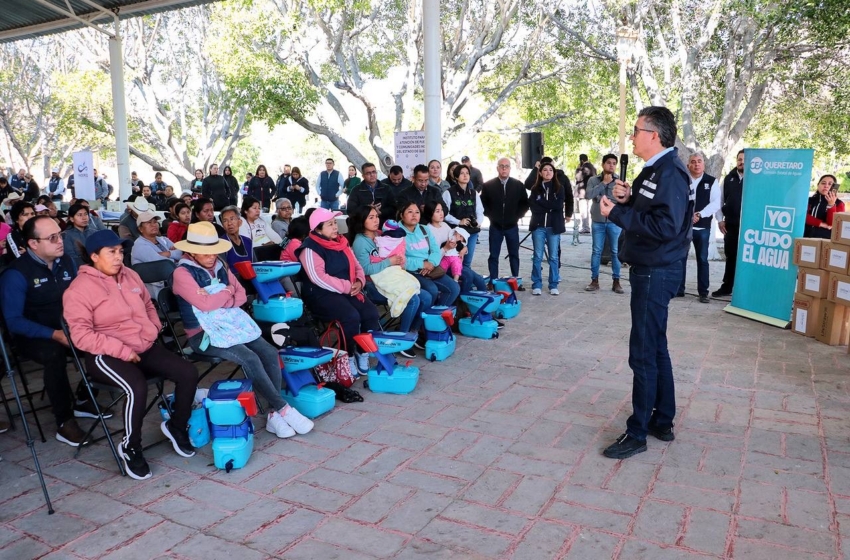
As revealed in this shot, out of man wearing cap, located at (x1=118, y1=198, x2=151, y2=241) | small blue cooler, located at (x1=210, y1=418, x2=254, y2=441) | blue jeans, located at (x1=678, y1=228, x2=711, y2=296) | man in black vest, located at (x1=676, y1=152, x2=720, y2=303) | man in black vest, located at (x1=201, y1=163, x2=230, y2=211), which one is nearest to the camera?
small blue cooler, located at (x1=210, y1=418, x2=254, y2=441)

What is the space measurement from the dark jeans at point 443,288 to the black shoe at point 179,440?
9.27ft

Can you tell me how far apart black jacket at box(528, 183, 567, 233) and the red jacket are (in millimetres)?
5423

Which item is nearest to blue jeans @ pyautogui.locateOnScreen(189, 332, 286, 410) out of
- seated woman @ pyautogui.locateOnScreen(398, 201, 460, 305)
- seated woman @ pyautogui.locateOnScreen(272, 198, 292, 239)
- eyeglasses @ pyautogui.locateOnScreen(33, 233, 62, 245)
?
eyeglasses @ pyautogui.locateOnScreen(33, 233, 62, 245)

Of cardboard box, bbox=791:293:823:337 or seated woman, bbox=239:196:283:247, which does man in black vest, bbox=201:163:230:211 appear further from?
cardboard box, bbox=791:293:823:337

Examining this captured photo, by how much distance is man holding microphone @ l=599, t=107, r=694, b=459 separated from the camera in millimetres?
3562

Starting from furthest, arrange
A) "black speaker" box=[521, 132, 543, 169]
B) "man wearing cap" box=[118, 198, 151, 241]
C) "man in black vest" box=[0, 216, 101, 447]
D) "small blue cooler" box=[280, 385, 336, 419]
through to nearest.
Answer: "black speaker" box=[521, 132, 543, 169] < "man wearing cap" box=[118, 198, 151, 241] < "small blue cooler" box=[280, 385, 336, 419] < "man in black vest" box=[0, 216, 101, 447]

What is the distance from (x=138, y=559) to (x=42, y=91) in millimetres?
31701

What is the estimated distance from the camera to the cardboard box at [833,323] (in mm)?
6000

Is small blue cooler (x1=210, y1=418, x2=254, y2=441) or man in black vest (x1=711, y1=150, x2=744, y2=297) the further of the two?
man in black vest (x1=711, y1=150, x2=744, y2=297)

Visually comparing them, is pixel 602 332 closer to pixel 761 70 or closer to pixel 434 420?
pixel 434 420

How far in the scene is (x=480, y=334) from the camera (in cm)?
646

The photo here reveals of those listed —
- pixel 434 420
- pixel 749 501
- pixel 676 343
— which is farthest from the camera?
pixel 676 343

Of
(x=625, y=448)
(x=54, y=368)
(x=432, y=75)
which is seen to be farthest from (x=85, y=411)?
(x=432, y=75)

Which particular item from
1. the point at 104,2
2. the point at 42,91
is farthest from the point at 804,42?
the point at 42,91
